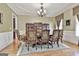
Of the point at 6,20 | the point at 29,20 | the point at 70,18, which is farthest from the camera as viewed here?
the point at 70,18

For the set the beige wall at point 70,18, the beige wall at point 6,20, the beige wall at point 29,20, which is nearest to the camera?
the beige wall at point 29,20

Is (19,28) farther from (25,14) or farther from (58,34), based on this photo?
(58,34)

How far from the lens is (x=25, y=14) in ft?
11.1

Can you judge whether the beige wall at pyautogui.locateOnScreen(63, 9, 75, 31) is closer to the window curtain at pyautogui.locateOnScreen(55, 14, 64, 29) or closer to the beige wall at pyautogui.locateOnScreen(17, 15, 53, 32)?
the window curtain at pyautogui.locateOnScreen(55, 14, 64, 29)

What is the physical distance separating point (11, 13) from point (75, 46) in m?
2.10

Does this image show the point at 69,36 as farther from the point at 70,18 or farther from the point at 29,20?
the point at 29,20

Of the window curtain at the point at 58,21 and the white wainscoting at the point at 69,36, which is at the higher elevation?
the window curtain at the point at 58,21

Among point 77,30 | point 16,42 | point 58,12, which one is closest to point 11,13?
point 16,42

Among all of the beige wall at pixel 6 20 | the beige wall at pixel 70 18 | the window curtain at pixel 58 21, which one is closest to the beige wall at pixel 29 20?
the window curtain at pixel 58 21

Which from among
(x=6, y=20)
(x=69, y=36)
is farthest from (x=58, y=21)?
(x=6, y=20)

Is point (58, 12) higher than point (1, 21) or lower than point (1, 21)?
higher

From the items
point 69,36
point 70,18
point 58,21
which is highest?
point 70,18

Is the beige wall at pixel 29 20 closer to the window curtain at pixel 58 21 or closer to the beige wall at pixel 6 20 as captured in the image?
the window curtain at pixel 58 21

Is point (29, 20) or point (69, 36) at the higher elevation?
point (29, 20)
